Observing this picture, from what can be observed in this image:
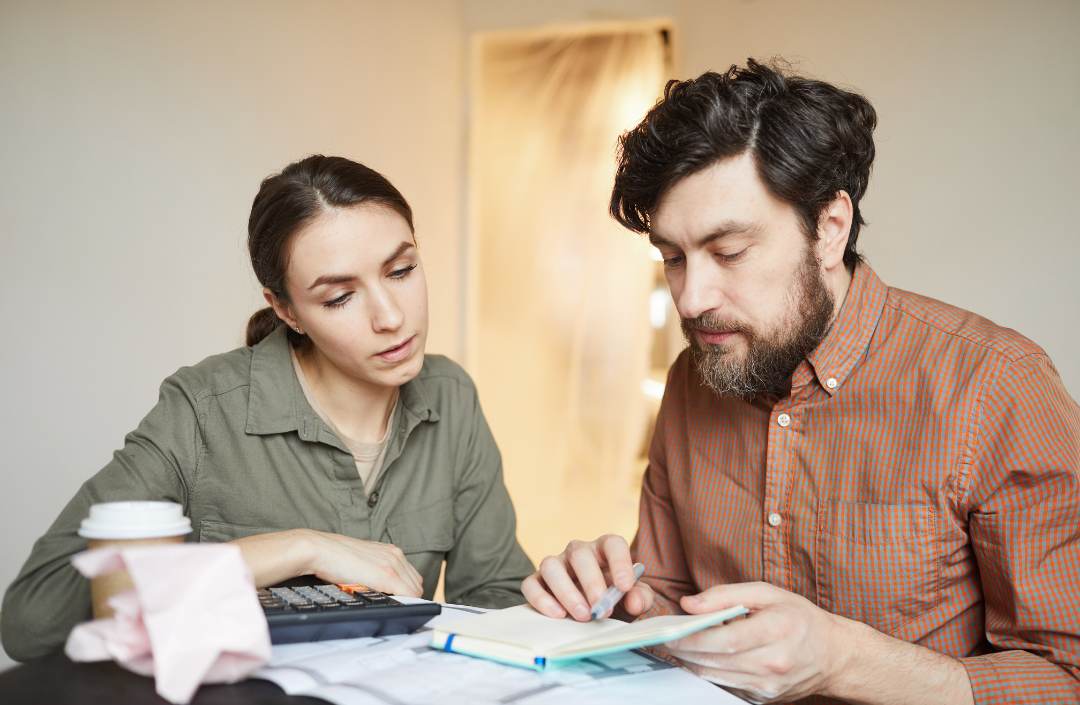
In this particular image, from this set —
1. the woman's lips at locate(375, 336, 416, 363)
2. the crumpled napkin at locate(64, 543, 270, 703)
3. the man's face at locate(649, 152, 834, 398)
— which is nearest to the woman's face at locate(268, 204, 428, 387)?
the woman's lips at locate(375, 336, 416, 363)

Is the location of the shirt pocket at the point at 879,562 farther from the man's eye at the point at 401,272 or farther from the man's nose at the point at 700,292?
the man's eye at the point at 401,272

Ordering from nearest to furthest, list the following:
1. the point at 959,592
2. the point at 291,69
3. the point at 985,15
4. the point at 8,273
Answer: the point at 959,592, the point at 8,273, the point at 985,15, the point at 291,69

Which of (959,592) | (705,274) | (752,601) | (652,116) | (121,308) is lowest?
(959,592)

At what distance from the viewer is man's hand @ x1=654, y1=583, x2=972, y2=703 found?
2.50 ft

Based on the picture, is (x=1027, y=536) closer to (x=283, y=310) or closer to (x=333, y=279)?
(x=333, y=279)

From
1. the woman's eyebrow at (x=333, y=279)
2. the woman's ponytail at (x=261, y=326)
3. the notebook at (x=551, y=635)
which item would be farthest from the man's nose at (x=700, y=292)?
the woman's ponytail at (x=261, y=326)

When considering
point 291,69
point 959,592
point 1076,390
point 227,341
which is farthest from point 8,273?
point 1076,390

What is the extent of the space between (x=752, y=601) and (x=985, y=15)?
2055 mm

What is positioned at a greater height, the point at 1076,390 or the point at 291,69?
the point at 291,69

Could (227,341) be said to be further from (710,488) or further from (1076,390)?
(1076,390)

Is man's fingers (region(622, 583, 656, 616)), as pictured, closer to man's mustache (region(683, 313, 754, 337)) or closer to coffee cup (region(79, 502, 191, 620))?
man's mustache (region(683, 313, 754, 337))

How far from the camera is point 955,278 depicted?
218cm

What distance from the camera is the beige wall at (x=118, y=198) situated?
1.68 metres

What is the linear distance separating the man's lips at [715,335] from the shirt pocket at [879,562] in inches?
11.3
